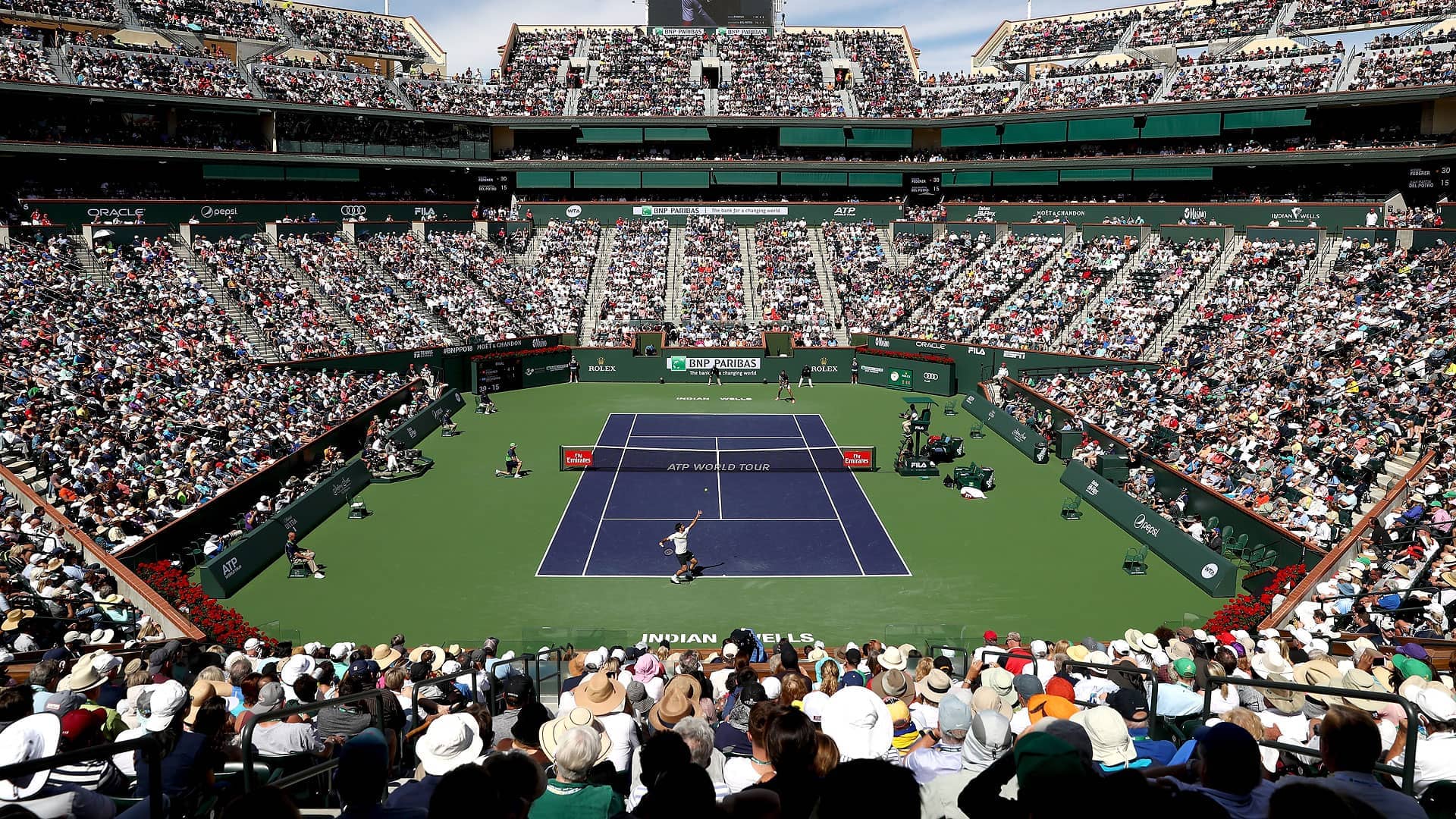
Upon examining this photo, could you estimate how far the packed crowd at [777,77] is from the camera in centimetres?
6588

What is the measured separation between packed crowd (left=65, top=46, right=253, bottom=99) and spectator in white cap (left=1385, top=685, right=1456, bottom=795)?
2232 inches

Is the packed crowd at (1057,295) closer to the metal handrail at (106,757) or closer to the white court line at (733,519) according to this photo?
the white court line at (733,519)

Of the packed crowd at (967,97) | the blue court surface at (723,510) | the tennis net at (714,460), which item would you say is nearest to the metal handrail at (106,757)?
the blue court surface at (723,510)

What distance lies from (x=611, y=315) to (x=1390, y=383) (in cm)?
3777

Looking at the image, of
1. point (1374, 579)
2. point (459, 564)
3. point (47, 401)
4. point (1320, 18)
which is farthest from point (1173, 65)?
point (47, 401)

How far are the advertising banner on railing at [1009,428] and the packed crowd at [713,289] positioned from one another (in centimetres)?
1485

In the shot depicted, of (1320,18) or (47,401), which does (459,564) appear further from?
(1320,18)

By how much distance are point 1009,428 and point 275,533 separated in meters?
25.7

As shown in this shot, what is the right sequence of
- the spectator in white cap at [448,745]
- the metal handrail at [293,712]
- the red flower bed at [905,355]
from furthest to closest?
the red flower bed at [905,355], the spectator in white cap at [448,745], the metal handrail at [293,712]

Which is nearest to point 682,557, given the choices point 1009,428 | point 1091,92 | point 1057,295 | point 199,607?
point 199,607

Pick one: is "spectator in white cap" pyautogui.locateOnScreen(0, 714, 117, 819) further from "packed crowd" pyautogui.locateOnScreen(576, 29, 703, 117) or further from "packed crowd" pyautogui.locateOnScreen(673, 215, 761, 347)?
"packed crowd" pyautogui.locateOnScreen(576, 29, 703, 117)

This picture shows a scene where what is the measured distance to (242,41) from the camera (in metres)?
59.7

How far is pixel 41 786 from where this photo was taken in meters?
6.52

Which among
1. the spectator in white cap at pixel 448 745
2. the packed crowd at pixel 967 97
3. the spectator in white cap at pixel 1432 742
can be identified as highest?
the packed crowd at pixel 967 97
